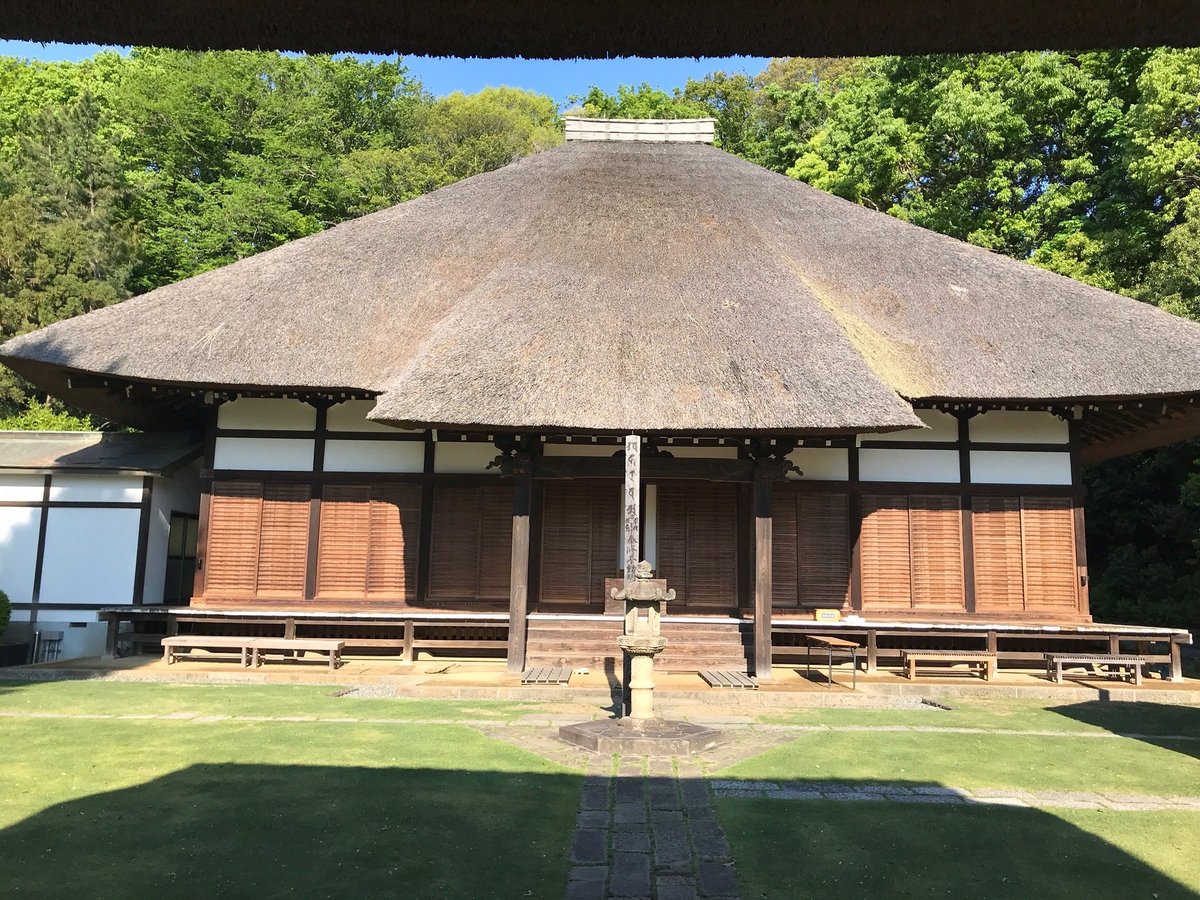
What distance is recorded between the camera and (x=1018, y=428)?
40.3 feet

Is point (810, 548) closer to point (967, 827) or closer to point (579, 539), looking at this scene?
point (579, 539)

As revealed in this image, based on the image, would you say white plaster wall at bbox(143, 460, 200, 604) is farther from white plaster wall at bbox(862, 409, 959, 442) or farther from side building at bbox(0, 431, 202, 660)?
white plaster wall at bbox(862, 409, 959, 442)

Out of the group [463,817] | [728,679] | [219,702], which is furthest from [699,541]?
[463,817]

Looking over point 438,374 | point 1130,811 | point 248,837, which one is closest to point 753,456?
point 438,374

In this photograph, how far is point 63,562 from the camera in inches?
489

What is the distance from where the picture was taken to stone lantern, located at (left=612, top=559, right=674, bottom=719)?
7.04 metres

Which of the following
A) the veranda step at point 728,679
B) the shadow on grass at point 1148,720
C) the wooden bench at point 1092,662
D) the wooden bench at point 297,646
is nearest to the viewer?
the shadow on grass at point 1148,720

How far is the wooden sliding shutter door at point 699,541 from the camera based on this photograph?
12.3m

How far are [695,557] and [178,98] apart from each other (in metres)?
25.0

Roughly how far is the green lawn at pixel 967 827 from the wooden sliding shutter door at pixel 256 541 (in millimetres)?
8320

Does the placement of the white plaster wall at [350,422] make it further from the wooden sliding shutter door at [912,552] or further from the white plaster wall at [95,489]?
the wooden sliding shutter door at [912,552]

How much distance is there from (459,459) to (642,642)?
6260 mm

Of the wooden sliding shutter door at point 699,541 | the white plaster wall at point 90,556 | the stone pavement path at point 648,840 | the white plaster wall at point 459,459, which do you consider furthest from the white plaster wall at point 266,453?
the stone pavement path at point 648,840

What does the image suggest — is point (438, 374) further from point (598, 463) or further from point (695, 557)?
point (695, 557)
